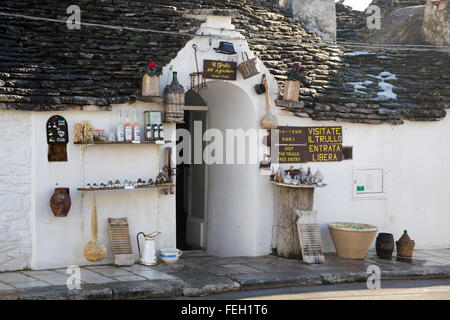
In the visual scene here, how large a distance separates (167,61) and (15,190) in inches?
129

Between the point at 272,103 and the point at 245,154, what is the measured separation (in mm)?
1041

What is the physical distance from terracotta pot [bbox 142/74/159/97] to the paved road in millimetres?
3388

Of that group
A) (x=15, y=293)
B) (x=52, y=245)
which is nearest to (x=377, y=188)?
(x=52, y=245)

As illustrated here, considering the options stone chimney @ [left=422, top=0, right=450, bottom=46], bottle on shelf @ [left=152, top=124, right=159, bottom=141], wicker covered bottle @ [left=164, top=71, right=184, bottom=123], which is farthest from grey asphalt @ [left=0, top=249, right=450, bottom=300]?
stone chimney @ [left=422, top=0, right=450, bottom=46]

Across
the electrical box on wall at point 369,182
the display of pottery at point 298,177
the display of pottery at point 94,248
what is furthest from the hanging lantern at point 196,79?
the electrical box on wall at point 369,182

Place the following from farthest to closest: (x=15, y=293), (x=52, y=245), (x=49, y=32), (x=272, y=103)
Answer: (x=272, y=103)
(x=49, y=32)
(x=52, y=245)
(x=15, y=293)

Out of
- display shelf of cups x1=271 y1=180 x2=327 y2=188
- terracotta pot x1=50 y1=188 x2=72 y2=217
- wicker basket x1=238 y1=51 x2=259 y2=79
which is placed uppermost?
wicker basket x1=238 y1=51 x2=259 y2=79

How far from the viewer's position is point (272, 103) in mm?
12000

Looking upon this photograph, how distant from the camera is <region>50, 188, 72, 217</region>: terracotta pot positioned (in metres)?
9.91

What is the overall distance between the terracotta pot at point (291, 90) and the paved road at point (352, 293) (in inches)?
137

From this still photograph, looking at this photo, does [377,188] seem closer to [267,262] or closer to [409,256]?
[409,256]

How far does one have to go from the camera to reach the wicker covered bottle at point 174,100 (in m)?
10.9

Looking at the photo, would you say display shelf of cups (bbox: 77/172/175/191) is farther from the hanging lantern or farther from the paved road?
the paved road

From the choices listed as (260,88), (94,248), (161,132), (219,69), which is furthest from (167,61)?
(94,248)
